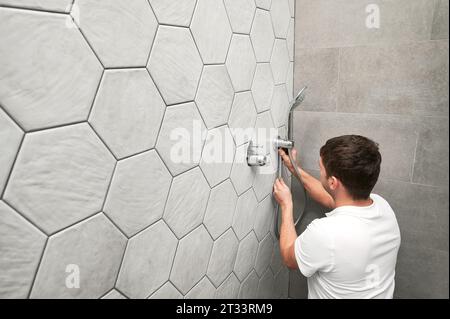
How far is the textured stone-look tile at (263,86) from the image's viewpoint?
0.84 meters

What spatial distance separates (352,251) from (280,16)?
775mm

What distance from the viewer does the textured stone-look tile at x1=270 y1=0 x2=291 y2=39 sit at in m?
0.89

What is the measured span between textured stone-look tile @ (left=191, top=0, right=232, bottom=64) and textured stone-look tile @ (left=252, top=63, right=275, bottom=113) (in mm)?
186

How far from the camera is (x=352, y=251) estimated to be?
747mm

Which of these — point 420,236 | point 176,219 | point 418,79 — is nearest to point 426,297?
point 420,236

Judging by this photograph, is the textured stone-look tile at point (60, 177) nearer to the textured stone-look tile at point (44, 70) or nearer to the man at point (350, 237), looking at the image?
the textured stone-look tile at point (44, 70)

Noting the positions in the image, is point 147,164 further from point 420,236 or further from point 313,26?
point 420,236

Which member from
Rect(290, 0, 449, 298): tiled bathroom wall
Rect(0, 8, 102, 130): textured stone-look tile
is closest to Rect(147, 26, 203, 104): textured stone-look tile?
Rect(0, 8, 102, 130): textured stone-look tile

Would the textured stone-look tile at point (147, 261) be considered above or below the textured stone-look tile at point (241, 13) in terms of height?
below

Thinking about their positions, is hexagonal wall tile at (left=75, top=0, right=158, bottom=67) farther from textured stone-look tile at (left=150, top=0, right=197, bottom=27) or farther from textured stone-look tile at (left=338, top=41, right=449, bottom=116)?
textured stone-look tile at (left=338, top=41, right=449, bottom=116)

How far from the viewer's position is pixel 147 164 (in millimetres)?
513

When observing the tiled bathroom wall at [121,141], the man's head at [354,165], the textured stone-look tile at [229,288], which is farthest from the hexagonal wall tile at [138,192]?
the man's head at [354,165]

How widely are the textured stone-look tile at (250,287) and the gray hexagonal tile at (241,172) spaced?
0.35 meters

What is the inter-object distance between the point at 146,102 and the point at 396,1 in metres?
0.85
